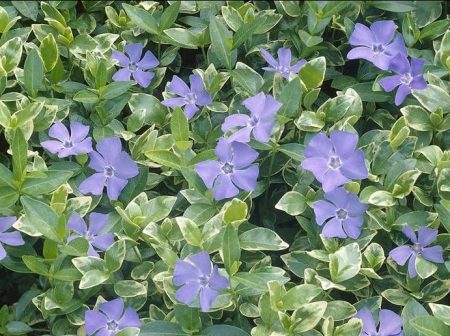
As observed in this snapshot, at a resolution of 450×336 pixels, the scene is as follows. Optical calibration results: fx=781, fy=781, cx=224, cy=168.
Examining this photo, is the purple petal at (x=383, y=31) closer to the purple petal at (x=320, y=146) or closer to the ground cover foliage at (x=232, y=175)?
the ground cover foliage at (x=232, y=175)

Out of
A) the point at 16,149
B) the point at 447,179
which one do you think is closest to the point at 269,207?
the point at 447,179

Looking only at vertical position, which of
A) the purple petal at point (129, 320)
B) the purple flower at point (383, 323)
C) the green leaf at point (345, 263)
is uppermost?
the green leaf at point (345, 263)

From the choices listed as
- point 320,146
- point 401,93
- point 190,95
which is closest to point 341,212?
point 320,146

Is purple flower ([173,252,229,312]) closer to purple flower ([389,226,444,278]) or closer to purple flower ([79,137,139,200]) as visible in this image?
purple flower ([79,137,139,200])

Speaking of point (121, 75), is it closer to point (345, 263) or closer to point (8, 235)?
point (8, 235)

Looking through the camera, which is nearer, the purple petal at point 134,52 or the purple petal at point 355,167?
the purple petal at point 355,167

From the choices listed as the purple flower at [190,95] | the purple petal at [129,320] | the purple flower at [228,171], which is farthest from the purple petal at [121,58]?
the purple petal at [129,320]
